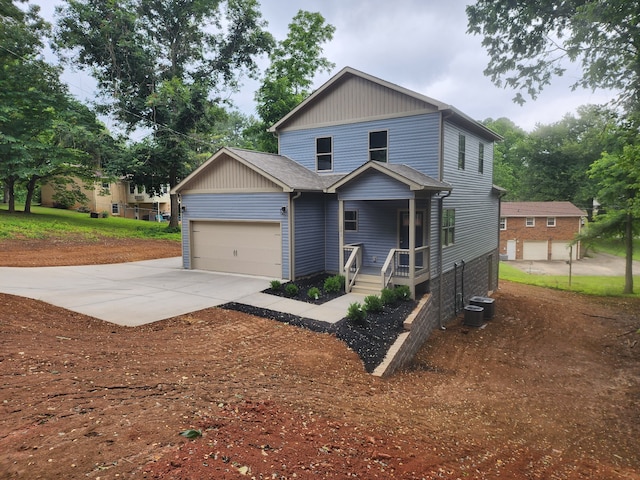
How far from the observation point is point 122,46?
86.1 ft

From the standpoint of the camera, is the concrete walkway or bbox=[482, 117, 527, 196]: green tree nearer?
the concrete walkway

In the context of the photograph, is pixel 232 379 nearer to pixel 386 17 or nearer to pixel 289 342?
pixel 289 342

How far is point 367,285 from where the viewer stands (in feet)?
41.8

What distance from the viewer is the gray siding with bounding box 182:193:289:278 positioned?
1388cm

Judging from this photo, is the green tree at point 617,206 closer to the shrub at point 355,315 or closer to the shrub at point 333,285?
the shrub at point 333,285

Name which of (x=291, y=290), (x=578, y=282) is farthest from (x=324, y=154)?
(x=578, y=282)

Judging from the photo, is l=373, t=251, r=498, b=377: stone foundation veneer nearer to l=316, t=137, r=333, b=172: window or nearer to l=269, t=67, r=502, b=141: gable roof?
l=269, t=67, r=502, b=141: gable roof

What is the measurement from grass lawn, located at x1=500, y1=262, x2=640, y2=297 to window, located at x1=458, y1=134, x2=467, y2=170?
47.5ft

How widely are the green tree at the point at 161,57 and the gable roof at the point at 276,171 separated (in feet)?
41.8

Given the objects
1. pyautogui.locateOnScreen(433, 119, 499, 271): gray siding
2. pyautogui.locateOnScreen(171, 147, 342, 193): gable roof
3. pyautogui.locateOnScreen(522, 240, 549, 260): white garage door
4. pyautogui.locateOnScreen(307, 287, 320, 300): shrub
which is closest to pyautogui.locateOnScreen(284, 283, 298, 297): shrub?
pyautogui.locateOnScreen(307, 287, 320, 300): shrub

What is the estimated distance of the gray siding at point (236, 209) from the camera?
13.9 meters

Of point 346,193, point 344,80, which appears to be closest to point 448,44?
point 344,80

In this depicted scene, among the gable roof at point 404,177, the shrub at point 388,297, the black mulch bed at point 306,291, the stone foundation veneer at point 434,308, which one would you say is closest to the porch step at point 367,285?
the black mulch bed at point 306,291

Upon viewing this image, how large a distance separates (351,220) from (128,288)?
8.02 m
